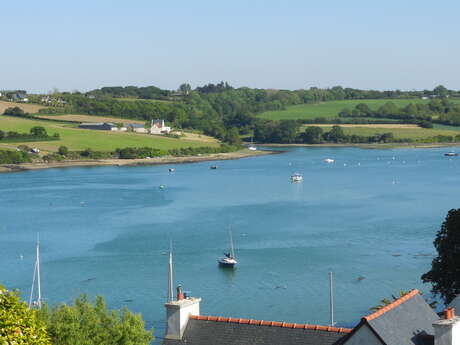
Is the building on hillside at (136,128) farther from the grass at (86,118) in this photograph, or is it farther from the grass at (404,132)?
the grass at (404,132)

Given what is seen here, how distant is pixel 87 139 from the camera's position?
14788 cm

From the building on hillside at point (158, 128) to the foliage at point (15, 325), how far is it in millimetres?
163866

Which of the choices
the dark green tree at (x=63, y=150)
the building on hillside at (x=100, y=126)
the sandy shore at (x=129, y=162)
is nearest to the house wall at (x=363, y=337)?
the sandy shore at (x=129, y=162)

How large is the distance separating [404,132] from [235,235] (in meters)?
129

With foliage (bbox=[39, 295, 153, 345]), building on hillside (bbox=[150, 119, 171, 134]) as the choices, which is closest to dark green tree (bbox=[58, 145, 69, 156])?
building on hillside (bbox=[150, 119, 171, 134])

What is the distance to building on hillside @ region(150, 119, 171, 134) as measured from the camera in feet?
571

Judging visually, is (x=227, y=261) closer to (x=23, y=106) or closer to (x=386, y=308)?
(x=386, y=308)

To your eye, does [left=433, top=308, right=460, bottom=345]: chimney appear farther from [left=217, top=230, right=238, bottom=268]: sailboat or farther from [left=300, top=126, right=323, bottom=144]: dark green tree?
[left=300, top=126, right=323, bottom=144]: dark green tree

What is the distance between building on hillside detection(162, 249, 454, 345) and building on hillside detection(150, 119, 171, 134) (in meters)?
158

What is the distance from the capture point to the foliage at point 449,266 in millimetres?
28734

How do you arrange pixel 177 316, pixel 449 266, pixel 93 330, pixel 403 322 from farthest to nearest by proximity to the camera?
pixel 449 266
pixel 93 330
pixel 177 316
pixel 403 322

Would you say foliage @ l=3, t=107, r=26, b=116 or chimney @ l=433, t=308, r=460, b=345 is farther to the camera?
foliage @ l=3, t=107, r=26, b=116

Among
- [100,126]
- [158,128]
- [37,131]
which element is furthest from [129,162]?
[158,128]

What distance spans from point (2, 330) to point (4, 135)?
13699 centimetres
